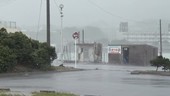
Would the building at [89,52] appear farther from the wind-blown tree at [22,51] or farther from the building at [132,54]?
the wind-blown tree at [22,51]

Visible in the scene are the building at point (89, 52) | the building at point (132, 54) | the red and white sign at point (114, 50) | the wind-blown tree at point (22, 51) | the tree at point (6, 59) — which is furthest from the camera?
the building at point (89, 52)

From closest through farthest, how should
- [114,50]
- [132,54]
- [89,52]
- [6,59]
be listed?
[6,59] → [132,54] → [114,50] → [89,52]

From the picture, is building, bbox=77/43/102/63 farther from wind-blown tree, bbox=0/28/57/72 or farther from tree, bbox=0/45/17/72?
tree, bbox=0/45/17/72

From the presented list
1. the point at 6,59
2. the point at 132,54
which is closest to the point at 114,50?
the point at 132,54

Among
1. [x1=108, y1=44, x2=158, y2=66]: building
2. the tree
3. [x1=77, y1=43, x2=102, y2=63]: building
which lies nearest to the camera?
the tree

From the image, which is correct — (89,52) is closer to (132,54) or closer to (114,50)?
(114,50)

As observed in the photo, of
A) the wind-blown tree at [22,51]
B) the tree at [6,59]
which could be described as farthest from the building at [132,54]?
the tree at [6,59]

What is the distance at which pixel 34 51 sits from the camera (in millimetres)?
30922

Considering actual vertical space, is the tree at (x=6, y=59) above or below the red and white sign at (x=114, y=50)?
below

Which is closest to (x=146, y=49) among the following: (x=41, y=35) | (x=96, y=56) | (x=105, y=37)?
(x=96, y=56)

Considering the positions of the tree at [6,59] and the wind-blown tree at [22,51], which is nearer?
the tree at [6,59]

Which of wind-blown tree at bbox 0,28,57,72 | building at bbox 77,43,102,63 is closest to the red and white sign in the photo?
building at bbox 77,43,102,63

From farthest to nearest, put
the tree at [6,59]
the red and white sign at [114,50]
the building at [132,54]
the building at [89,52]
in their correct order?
the building at [89,52]
the red and white sign at [114,50]
the building at [132,54]
the tree at [6,59]

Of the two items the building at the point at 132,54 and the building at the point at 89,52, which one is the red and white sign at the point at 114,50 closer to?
the building at the point at 132,54
